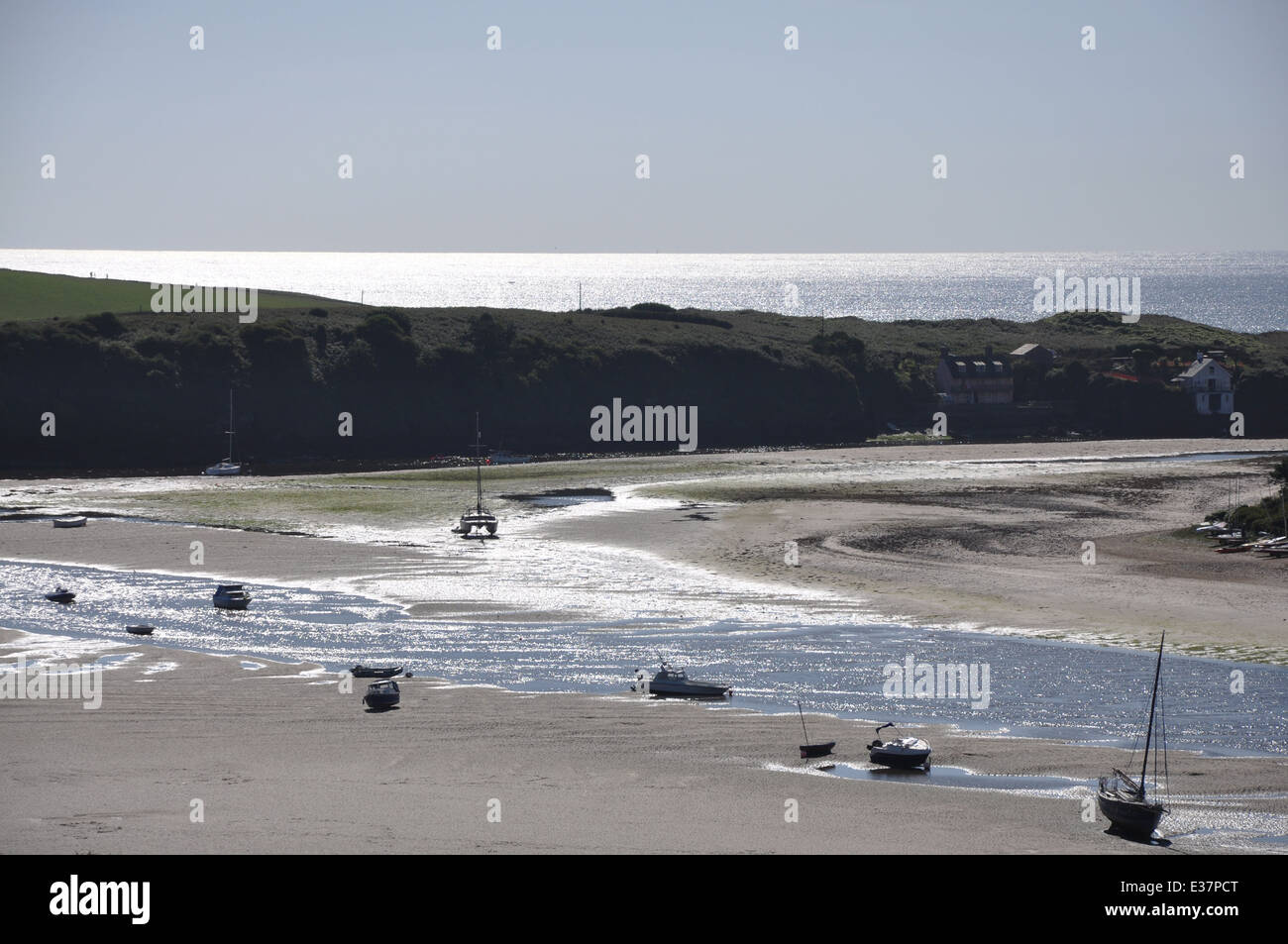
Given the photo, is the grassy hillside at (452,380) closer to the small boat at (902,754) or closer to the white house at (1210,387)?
the white house at (1210,387)

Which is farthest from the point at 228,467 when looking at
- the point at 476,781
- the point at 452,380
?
the point at 476,781

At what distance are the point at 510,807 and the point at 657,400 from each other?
272 ft

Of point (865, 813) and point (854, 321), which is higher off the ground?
point (854, 321)

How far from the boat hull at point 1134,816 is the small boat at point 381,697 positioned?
50.5ft

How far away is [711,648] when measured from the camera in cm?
3500

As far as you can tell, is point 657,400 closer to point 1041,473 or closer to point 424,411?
point 424,411

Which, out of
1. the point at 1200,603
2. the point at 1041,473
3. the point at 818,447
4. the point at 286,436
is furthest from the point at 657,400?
the point at 1200,603

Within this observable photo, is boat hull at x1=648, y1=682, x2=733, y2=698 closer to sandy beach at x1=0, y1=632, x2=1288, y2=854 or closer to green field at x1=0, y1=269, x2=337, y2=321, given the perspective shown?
sandy beach at x1=0, y1=632, x2=1288, y2=854

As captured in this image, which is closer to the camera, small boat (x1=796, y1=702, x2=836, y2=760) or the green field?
small boat (x1=796, y1=702, x2=836, y2=760)

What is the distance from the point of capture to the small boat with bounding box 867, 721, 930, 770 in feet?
80.6

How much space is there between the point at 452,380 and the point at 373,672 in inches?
2727

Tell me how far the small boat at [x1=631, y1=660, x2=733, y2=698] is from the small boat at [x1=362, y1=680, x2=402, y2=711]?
19.2 ft

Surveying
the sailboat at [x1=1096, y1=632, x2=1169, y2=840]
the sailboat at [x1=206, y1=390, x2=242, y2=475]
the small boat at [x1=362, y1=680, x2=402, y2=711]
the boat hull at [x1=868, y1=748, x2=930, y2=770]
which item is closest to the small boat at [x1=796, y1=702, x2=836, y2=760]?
the boat hull at [x1=868, y1=748, x2=930, y2=770]

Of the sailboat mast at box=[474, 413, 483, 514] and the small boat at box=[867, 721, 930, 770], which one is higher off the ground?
the sailboat mast at box=[474, 413, 483, 514]
